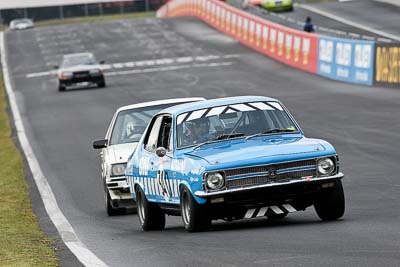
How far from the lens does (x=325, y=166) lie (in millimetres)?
11898

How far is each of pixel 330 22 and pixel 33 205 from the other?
47.0 metres

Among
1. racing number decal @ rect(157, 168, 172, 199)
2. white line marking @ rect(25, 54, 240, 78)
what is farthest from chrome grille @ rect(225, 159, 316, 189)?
white line marking @ rect(25, 54, 240, 78)

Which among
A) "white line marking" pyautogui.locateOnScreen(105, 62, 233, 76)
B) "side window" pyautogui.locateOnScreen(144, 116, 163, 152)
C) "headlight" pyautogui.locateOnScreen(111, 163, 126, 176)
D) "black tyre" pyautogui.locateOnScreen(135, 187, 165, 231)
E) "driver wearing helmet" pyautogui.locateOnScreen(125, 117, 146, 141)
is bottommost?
"white line marking" pyautogui.locateOnScreen(105, 62, 233, 76)

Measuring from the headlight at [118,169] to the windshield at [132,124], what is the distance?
32.3 inches

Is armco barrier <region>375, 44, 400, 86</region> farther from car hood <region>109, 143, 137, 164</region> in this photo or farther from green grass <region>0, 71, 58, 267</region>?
car hood <region>109, 143, 137, 164</region>

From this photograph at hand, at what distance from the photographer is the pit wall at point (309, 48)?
37156 millimetres

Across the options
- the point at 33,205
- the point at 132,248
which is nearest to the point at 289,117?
the point at 132,248

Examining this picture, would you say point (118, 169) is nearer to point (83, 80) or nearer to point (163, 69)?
point (83, 80)

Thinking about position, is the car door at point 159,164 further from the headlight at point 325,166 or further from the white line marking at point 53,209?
the headlight at point 325,166

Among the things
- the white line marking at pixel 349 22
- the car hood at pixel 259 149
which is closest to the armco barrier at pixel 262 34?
the white line marking at pixel 349 22

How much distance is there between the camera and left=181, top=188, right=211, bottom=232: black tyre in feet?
39.1

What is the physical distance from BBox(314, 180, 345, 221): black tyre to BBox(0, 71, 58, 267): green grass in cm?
280

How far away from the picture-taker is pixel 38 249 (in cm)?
1185

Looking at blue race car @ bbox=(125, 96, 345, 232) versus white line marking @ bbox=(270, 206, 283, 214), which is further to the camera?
white line marking @ bbox=(270, 206, 283, 214)
